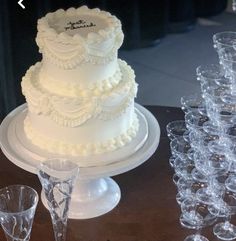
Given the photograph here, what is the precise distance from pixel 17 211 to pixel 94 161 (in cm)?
21

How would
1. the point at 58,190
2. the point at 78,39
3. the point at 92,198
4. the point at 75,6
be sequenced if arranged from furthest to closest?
the point at 75,6, the point at 92,198, the point at 78,39, the point at 58,190

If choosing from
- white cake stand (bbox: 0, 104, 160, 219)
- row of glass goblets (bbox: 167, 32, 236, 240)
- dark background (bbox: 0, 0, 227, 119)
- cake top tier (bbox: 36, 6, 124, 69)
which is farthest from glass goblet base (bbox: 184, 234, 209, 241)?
dark background (bbox: 0, 0, 227, 119)

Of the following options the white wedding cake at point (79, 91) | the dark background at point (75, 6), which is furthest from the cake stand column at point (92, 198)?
the dark background at point (75, 6)

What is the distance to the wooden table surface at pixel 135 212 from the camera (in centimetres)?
133

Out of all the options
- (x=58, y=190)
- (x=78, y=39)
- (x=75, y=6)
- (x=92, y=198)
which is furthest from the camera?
(x=75, y=6)

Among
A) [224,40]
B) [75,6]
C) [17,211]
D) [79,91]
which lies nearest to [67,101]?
[79,91]

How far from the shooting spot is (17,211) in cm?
125

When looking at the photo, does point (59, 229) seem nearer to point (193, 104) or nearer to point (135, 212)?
point (135, 212)

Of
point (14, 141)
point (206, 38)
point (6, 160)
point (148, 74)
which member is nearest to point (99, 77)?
point (14, 141)

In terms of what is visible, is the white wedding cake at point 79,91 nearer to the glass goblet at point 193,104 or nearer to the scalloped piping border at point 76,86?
the scalloped piping border at point 76,86

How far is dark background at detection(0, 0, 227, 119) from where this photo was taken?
7.79 ft

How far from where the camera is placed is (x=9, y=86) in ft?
7.89

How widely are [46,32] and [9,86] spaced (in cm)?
108

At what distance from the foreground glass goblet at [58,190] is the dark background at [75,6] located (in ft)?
3.52
